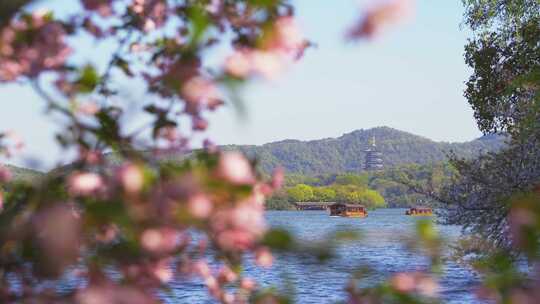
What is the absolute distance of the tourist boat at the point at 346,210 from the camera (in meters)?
147

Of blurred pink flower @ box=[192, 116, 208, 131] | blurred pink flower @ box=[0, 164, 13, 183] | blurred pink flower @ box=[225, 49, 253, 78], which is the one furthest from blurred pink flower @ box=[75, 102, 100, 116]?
blurred pink flower @ box=[0, 164, 13, 183]

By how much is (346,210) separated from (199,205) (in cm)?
14856

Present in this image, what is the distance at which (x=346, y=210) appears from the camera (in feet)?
490

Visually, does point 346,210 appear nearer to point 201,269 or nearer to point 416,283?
point 201,269

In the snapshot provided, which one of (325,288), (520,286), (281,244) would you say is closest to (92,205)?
(281,244)

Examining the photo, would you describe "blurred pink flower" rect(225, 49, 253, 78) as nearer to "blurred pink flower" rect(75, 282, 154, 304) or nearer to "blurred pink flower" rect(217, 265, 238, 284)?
"blurred pink flower" rect(75, 282, 154, 304)

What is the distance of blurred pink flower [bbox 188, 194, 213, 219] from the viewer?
1.85 meters

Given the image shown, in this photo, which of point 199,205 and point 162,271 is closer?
point 199,205

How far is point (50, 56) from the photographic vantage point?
3.04m

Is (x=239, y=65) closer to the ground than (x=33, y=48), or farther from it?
closer to the ground

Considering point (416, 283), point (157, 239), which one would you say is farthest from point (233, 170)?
point (416, 283)

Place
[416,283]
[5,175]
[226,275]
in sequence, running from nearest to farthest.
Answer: [416,283]
[226,275]
[5,175]

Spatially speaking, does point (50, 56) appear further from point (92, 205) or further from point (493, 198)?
point (493, 198)

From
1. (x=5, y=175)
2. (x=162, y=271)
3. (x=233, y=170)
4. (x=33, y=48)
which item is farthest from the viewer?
→ (x=5, y=175)
